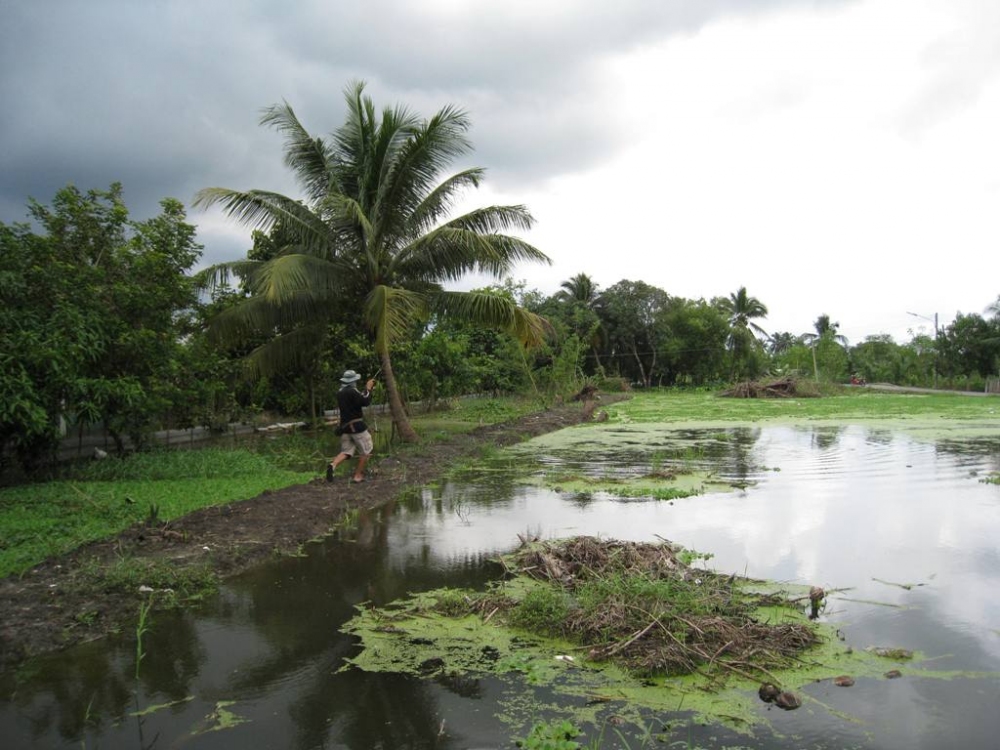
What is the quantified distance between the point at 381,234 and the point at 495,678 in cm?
1161

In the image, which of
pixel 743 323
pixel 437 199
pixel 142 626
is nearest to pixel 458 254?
pixel 437 199

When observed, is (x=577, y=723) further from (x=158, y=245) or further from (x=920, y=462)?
(x=158, y=245)

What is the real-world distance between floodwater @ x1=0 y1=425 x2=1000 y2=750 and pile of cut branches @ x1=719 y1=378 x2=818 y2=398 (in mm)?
27375

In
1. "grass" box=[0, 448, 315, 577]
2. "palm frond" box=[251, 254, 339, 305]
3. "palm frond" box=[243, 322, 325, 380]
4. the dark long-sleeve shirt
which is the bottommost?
"grass" box=[0, 448, 315, 577]

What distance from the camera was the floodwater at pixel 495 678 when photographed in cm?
332

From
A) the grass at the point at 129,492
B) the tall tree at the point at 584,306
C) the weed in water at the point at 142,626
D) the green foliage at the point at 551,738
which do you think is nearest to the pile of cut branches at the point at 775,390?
the tall tree at the point at 584,306

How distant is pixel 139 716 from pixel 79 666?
34.9 inches

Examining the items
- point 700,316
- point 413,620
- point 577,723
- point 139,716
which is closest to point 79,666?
point 139,716

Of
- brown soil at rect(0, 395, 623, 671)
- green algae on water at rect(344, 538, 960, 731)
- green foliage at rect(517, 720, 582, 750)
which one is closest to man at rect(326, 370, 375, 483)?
brown soil at rect(0, 395, 623, 671)

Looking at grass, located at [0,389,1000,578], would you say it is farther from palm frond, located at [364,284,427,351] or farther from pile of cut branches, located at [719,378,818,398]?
pile of cut branches, located at [719,378,818,398]

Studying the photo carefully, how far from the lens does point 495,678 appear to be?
12.7 ft

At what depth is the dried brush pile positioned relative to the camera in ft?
12.9

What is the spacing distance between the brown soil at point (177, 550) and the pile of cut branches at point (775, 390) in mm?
28835

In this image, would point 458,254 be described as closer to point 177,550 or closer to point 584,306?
point 177,550
